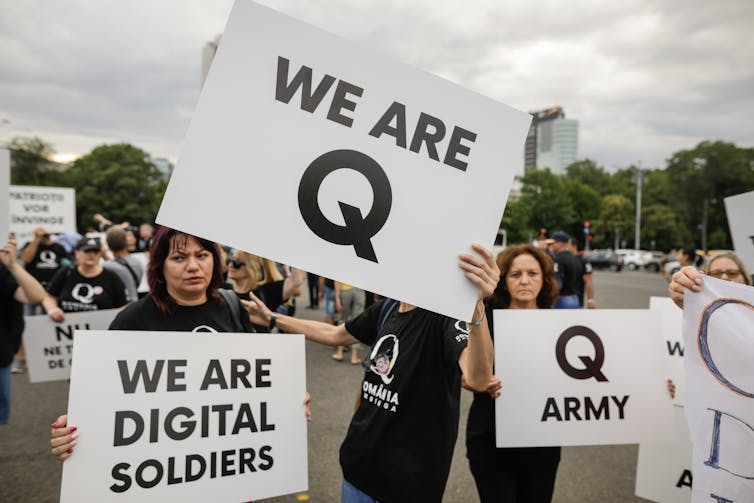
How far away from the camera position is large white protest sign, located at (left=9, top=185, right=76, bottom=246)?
8133 millimetres

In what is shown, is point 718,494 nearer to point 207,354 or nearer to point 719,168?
point 207,354

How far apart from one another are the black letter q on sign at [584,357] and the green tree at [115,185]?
2120 inches

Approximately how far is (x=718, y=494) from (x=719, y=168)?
57795 mm

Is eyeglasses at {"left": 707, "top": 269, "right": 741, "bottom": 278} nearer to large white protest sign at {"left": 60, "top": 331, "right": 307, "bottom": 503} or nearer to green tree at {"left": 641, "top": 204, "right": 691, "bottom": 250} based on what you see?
large white protest sign at {"left": 60, "top": 331, "right": 307, "bottom": 503}

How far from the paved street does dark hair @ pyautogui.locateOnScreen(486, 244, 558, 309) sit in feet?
5.58

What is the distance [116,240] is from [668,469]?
5.62 meters

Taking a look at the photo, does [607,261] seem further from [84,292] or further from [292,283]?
[84,292]

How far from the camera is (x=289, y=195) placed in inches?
62.3

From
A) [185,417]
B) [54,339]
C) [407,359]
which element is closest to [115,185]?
[54,339]

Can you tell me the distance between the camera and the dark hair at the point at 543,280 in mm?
→ 2844

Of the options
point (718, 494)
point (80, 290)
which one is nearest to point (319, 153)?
point (718, 494)

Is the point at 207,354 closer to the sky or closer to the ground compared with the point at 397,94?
closer to the ground

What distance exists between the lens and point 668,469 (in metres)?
2.87

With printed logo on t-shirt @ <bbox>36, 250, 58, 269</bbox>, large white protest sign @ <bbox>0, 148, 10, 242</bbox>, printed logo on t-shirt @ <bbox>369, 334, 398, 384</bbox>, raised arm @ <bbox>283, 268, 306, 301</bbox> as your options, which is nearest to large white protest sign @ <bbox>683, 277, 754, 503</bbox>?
printed logo on t-shirt @ <bbox>369, 334, 398, 384</bbox>
